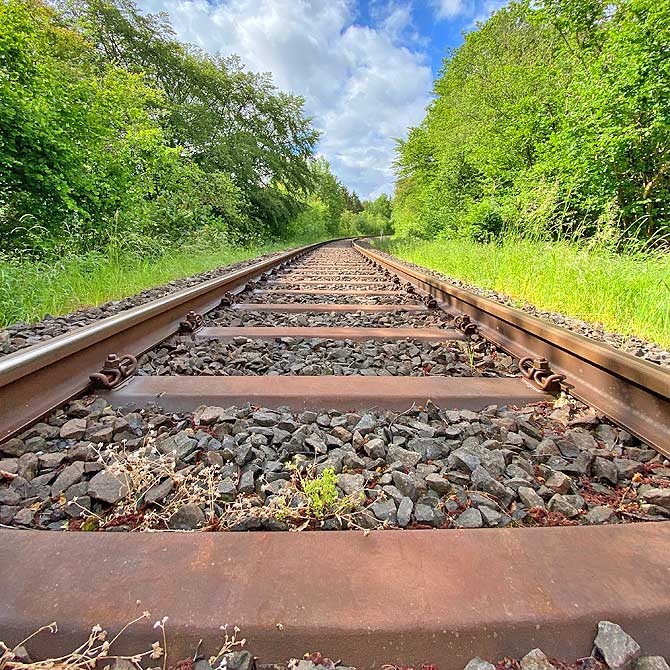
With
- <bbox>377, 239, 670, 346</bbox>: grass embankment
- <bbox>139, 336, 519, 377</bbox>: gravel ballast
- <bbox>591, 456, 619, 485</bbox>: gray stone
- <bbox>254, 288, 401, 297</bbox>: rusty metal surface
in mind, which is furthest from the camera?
<bbox>254, 288, 401, 297</bbox>: rusty metal surface

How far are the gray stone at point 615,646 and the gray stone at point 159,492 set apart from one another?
0.92m

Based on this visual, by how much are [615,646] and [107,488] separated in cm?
109

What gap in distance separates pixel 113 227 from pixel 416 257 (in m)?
6.59

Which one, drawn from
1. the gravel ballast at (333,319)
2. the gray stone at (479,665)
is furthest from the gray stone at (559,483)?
the gravel ballast at (333,319)

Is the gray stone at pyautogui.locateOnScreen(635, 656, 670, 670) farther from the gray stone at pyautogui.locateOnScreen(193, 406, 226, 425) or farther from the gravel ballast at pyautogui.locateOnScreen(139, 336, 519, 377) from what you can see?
the gravel ballast at pyautogui.locateOnScreen(139, 336, 519, 377)

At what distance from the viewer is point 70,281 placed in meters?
3.50

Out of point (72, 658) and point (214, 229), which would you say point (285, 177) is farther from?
point (72, 658)

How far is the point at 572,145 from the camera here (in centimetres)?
750

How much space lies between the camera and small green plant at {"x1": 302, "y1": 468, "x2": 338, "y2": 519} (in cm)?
93

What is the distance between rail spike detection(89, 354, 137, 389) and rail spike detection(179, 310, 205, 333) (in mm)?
717

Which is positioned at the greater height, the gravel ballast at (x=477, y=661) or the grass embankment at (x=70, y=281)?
the grass embankment at (x=70, y=281)

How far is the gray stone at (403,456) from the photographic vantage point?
1.15 m

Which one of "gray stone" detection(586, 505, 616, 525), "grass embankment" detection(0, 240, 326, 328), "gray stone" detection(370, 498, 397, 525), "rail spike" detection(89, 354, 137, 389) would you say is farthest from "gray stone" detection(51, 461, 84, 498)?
"grass embankment" detection(0, 240, 326, 328)

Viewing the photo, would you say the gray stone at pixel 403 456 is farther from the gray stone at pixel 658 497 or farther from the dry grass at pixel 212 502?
the gray stone at pixel 658 497
